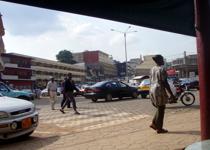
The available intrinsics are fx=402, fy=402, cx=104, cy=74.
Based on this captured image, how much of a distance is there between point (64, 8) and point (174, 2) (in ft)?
3.95

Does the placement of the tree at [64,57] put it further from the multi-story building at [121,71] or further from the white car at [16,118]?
the white car at [16,118]

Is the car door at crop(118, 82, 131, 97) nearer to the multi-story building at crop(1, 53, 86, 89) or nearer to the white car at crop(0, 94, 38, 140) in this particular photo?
the white car at crop(0, 94, 38, 140)

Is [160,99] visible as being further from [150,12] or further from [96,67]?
[96,67]

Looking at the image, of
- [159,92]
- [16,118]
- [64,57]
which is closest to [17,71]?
[64,57]

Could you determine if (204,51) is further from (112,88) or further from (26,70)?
(26,70)

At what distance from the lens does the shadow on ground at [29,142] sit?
8452 mm

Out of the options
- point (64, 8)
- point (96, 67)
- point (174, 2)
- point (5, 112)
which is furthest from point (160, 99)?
point (96, 67)

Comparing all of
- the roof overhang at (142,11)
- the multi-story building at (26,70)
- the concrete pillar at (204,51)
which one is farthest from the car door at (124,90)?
the multi-story building at (26,70)

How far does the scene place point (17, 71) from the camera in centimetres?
7138

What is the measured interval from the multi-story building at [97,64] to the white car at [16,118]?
113 m

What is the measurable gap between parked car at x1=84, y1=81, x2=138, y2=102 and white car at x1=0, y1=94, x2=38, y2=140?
1655 centimetres

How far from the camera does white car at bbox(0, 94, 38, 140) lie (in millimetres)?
8586

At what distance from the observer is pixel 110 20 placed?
3752mm

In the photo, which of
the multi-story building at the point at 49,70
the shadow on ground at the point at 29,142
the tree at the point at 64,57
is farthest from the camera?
the tree at the point at 64,57
